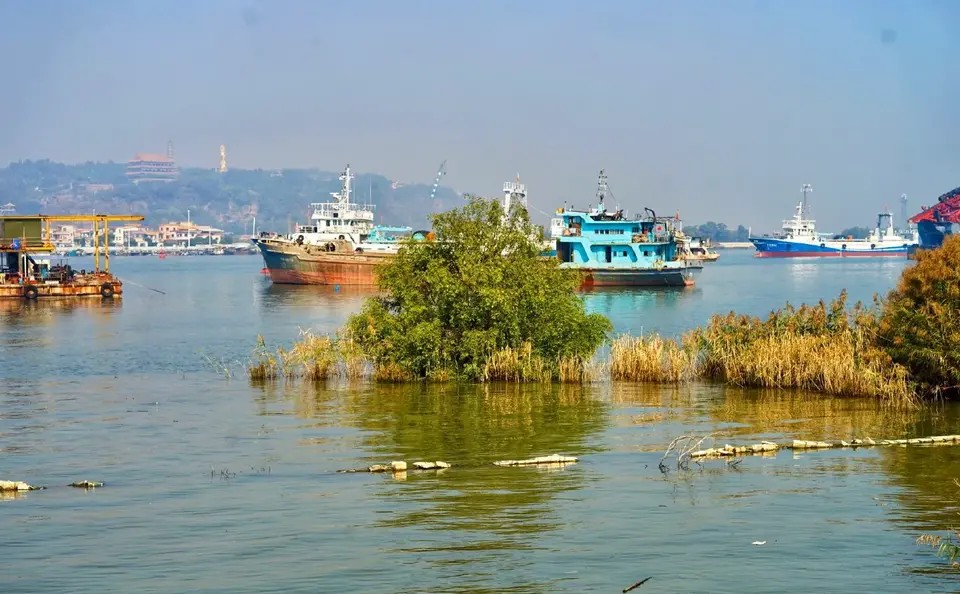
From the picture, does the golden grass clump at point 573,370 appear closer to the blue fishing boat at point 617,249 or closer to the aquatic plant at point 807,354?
the aquatic plant at point 807,354

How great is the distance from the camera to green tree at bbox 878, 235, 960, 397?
27.0 meters

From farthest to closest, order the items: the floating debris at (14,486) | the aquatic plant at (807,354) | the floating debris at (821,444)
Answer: the aquatic plant at (807,354), the floating debris at (821,444), the floating debris at (14,486)

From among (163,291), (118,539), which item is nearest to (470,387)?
(118,539)

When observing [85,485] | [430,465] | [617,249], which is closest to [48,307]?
[617,249]

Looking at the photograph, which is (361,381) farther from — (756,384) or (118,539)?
(118,539)

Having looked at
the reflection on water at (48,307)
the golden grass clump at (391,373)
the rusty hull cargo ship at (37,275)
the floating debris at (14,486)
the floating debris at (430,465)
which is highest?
the rusty hull cargo ship at (37,275)

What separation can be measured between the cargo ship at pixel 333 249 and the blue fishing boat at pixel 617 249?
47.5ft

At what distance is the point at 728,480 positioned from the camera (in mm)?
19828

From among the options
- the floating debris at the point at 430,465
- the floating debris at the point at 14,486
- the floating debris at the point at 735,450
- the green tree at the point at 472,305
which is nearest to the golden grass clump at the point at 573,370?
the green tree at the point at 472,305

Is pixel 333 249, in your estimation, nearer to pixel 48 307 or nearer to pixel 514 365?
pixel 48 307

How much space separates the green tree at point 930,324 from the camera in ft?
88.7

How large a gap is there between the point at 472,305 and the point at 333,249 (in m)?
74.3

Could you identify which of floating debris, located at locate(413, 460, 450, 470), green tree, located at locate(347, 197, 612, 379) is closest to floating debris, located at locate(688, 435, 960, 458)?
floating debris, located at locate(413, 460, 450, 470)

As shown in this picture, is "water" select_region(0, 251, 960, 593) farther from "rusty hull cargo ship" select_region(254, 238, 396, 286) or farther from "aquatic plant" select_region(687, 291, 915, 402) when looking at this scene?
"rusty hull cargo ship" select_region(254, 238, 396, 286)
